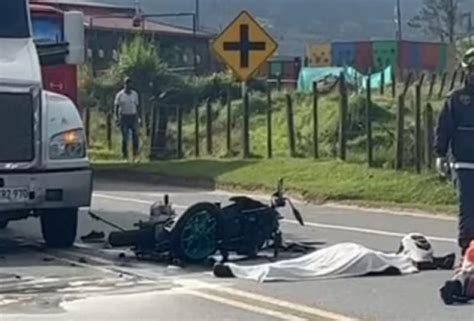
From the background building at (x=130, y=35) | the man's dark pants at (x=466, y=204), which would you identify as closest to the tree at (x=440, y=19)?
the background building at (x=130, y=35)

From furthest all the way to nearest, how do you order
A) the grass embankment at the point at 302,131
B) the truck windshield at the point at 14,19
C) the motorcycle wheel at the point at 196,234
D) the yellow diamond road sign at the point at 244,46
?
the grass embankment at the point at 302,131 < the yellow diamond road sign at the point at 244,46 < the truck windshield at the point at 14,19 < the motorcycle wheel at the point at 196,234

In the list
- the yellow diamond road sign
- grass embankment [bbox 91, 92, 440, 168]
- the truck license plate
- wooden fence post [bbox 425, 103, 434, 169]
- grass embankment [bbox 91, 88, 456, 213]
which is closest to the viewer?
the truck license plate

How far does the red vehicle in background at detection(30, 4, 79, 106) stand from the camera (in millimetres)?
16859

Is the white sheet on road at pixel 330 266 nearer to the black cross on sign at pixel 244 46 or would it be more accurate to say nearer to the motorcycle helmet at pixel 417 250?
the motorcycle helmet at pixel 417 250

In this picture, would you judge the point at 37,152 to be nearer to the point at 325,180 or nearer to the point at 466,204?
the point at 466,204

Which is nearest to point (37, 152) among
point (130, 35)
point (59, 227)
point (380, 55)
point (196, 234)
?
point (59, 227)

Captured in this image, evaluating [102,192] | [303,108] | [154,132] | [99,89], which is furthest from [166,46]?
[102,192]

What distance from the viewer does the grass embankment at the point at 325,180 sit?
21.1 meters

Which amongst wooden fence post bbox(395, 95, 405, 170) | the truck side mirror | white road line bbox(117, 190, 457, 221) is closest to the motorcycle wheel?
the truck side mirror

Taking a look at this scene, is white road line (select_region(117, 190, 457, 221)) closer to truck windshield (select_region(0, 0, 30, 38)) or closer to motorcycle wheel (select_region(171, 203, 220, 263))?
motorcycle wheel (select_region(171, 203, 220, 263))

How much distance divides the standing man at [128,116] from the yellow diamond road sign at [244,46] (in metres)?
5.26

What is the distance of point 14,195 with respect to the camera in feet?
49.0

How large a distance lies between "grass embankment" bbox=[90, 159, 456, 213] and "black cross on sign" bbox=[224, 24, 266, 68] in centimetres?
183

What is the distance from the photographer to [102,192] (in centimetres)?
2427
